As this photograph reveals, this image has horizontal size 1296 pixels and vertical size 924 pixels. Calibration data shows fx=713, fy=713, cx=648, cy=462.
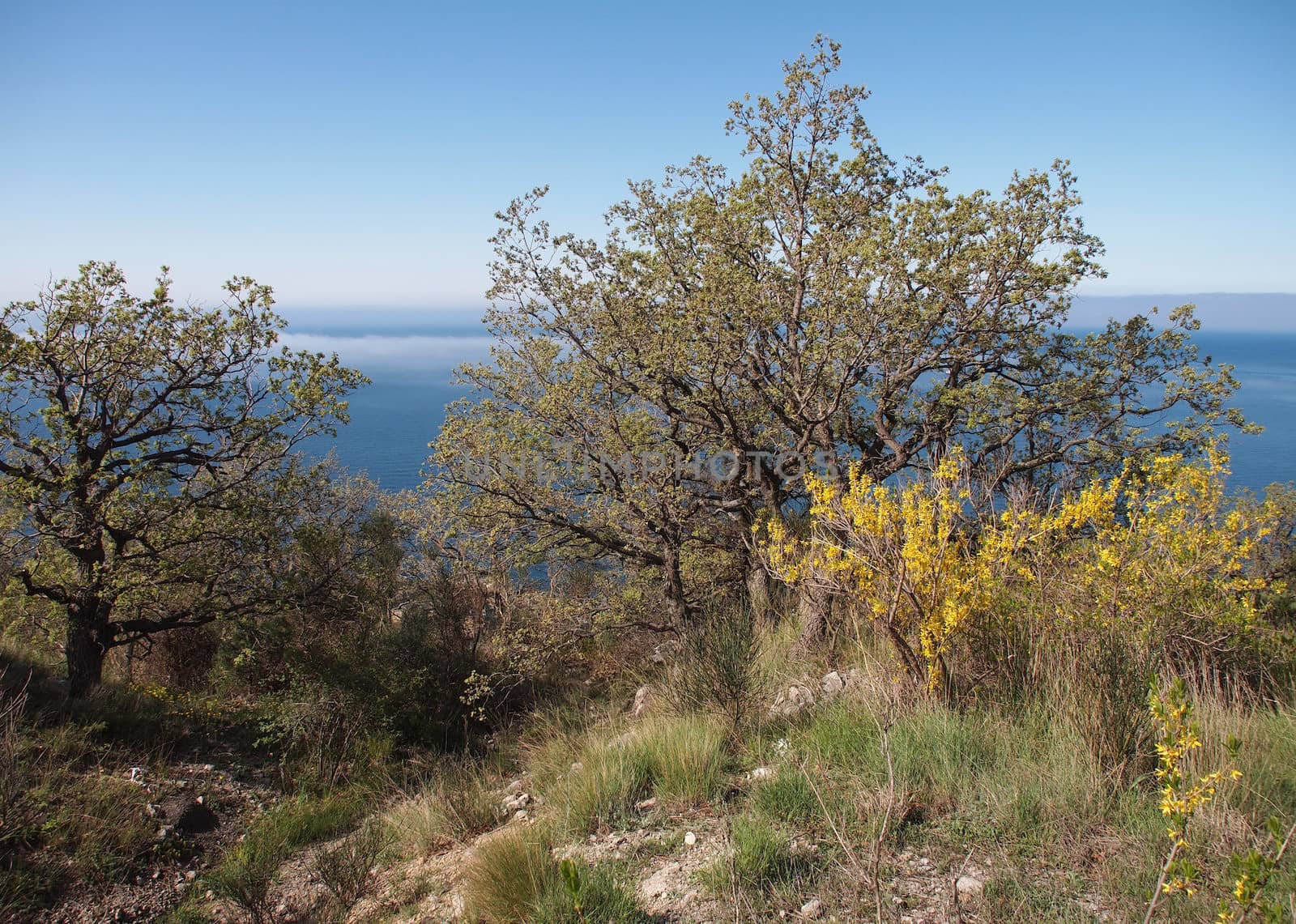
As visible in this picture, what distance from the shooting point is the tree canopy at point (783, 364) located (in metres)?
7.83

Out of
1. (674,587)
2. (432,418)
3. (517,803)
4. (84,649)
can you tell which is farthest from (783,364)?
(432,418)

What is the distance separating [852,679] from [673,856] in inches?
83.5

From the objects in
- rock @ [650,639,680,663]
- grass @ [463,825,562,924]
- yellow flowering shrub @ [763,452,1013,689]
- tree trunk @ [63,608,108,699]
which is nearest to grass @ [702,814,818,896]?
grass @ [463,825,562,924]

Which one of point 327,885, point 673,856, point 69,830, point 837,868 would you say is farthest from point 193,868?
point 837,868

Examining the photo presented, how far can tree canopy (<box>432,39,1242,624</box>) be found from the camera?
25.7 feet

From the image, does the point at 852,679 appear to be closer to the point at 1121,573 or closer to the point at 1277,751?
the point at 1121,573

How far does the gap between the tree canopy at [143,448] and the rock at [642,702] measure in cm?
479

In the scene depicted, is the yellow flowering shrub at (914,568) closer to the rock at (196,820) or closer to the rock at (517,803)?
the rock at (517,803)

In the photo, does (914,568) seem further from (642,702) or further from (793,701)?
(642,702)

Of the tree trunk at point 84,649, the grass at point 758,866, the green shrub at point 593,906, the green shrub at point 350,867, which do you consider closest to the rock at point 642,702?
the green shrub at point 350,867

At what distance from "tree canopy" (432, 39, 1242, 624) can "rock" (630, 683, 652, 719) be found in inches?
59.9

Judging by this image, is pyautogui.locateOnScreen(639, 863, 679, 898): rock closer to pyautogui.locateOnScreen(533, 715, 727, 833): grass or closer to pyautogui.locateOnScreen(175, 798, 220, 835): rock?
pyautogui.locateOnScreen(533, 715, 727, 833): grass

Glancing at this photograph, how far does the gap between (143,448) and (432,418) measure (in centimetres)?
8306

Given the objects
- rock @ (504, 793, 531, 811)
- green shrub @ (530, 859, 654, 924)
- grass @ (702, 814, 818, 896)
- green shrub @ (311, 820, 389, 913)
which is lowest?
rock @ (504, 793, 531, 811)
